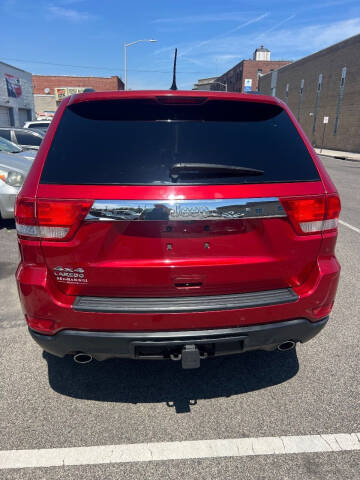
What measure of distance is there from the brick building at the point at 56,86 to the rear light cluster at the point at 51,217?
210 ft

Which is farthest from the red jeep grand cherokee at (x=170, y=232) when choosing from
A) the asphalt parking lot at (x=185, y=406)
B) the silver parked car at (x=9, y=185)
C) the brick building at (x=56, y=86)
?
the brick building at (x=56, y=86)

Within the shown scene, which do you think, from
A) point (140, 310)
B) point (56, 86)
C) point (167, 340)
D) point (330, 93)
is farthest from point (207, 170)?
point (56, 86)

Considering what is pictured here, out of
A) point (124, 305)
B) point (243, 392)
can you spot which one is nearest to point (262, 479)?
point (243, 392)

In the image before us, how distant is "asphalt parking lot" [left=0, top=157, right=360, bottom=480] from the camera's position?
194 centimetres

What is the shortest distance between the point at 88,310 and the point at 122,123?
1.10m

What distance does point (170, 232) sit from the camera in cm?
188

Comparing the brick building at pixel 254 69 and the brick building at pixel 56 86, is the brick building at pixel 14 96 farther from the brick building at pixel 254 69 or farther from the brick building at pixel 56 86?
the brick building at pixel 254 69

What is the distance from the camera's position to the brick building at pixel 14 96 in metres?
28.4

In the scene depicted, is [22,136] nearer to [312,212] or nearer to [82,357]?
[82,357]

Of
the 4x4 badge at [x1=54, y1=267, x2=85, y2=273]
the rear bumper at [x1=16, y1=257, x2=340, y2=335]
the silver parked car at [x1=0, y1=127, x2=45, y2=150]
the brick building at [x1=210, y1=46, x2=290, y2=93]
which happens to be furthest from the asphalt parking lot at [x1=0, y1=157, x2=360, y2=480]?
the brick building at [x1=210, y1=46, x2=290, y2=93]

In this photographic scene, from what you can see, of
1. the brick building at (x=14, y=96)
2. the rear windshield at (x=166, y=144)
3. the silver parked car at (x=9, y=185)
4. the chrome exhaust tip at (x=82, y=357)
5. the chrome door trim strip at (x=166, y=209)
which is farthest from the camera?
the brick building at (x=14, y=96)

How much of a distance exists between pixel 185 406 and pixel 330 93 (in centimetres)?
4060

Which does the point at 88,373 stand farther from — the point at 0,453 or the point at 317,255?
the point at 317,255

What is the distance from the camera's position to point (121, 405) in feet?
7.78
